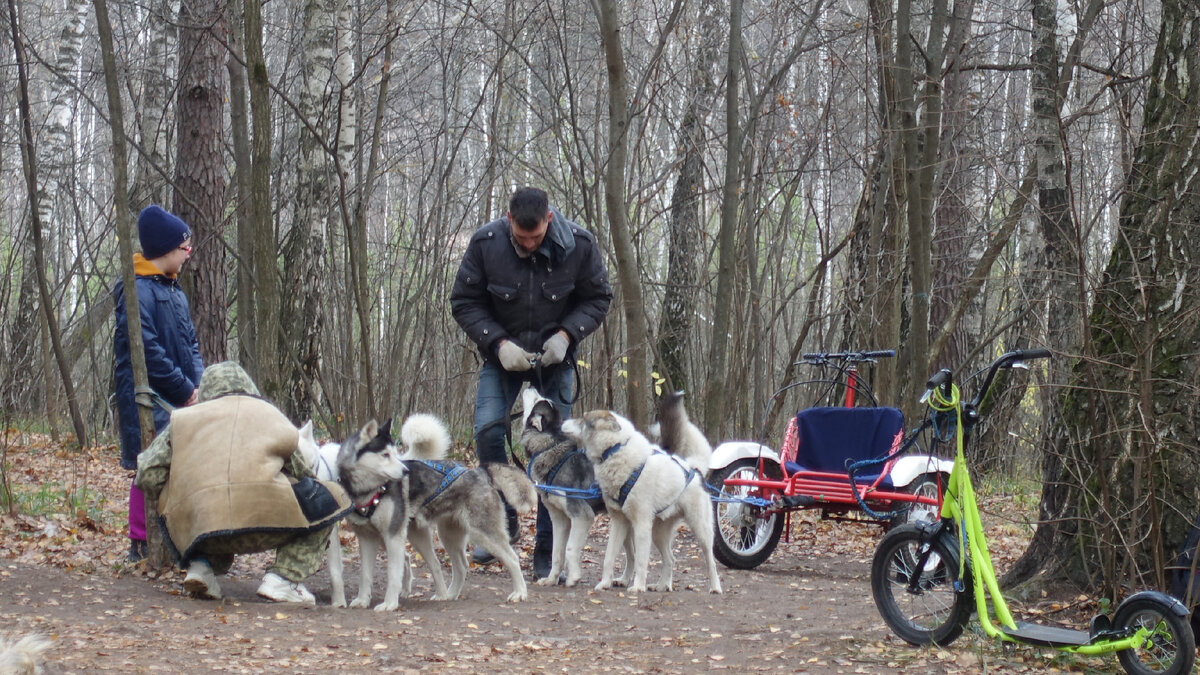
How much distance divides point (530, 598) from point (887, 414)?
111 inches

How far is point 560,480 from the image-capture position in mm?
6699

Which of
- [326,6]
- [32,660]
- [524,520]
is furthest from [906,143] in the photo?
[32,660]

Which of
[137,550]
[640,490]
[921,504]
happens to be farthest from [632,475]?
[137,550]

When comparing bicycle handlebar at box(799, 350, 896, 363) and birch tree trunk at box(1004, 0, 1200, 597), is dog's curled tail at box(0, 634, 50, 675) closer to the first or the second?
birch tree trunk at box(1004, 0, 1200, 597)

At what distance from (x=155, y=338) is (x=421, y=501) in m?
1.87

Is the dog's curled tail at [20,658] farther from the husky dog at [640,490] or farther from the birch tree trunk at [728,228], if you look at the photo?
the birch tree trunk at [728,228]

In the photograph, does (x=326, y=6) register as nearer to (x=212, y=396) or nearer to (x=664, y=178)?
(x=664, y=178)

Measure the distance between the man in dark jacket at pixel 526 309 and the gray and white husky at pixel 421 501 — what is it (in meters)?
0.60

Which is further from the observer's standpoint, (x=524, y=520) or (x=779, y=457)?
(x=524, y=520)

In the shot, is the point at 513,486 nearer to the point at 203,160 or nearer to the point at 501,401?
the point at 501,401

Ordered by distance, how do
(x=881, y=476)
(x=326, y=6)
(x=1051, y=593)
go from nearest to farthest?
(x=1051, y=593)
(x=881, y=476)
(x=326, y=6)

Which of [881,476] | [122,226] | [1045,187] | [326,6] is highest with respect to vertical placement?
[326,6]

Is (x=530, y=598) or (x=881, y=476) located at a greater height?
(x=881, y=476)

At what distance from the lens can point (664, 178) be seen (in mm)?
11984
